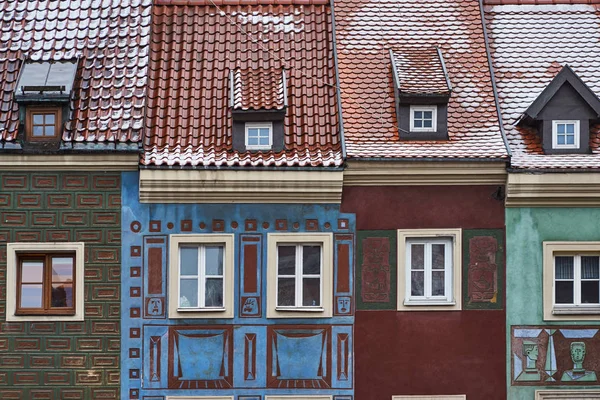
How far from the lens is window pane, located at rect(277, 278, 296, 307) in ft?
65.7

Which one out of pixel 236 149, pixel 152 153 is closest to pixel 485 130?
pixel 236 149

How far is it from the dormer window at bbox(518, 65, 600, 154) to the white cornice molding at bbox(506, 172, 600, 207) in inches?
29.6

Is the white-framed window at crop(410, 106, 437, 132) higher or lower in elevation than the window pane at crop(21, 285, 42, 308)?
higher

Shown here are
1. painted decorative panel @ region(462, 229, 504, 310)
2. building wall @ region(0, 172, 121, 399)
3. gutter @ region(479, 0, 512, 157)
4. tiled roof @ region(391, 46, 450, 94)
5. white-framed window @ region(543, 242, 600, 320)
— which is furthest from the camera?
tiled roof @ region(391, 46, 450, 94)

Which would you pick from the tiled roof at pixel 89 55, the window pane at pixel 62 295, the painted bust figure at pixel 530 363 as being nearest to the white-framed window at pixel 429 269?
the painted bust figure at pixel 530 363

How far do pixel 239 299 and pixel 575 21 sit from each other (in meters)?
8.85

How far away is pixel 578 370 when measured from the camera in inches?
779

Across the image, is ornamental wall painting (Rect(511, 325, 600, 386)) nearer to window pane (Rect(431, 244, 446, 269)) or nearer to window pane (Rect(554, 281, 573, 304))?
window pane (Rect(554, 281, 573, 304))

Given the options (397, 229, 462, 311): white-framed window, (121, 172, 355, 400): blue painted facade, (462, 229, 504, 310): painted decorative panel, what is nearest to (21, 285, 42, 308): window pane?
(121, 172, 355, 400): blue painted facade

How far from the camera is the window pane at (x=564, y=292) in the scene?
2006cm

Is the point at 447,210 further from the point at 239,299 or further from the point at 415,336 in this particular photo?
the point at 239,299

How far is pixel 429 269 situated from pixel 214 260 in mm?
3783

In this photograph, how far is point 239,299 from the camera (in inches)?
785

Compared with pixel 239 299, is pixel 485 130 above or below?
above
